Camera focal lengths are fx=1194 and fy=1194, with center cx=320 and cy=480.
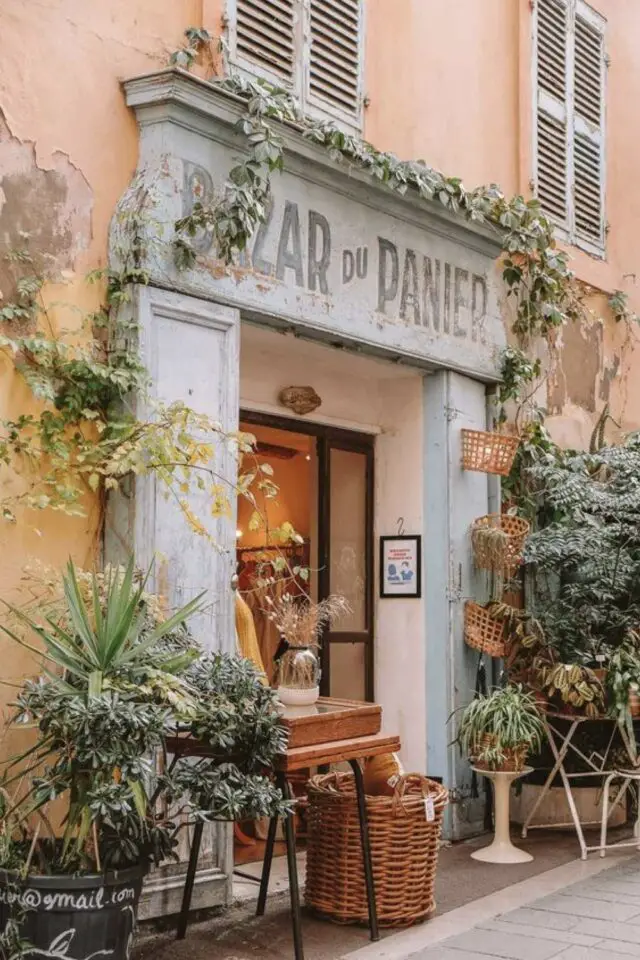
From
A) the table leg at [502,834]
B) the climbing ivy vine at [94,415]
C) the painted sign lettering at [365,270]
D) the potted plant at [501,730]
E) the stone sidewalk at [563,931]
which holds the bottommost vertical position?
the stone sidewalk at [563,931]

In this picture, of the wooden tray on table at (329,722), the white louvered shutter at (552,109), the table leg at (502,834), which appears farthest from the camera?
the white louvered shutter at (552,109)

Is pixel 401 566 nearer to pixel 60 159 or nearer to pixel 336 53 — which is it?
pixel 336 53

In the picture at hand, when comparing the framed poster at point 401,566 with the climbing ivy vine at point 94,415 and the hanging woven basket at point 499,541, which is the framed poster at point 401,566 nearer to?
the hanging woven basket at point 499,541

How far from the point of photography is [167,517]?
5602 millimetres

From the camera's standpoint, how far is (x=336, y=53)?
23.9 ft

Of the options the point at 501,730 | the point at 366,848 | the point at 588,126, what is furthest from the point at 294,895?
the point at 588,126

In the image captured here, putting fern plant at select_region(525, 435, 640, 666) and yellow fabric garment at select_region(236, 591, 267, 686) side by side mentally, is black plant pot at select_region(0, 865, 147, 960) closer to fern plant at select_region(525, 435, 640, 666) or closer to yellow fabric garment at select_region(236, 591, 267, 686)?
yellow fabric garment at select_region(236, 591, 267, 686)

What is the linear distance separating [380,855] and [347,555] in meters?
2.91

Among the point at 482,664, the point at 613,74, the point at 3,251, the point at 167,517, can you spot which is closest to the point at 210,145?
the point at 3,251

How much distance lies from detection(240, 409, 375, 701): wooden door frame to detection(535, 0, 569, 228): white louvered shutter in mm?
2577

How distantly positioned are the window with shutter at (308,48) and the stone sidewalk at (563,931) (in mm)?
4593

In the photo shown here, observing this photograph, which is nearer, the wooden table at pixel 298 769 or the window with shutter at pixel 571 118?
the wooden table at pixel 298 769

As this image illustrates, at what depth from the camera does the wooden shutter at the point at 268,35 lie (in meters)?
6.61

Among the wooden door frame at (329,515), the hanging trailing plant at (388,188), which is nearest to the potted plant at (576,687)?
the wooden door frame at (329,515)
